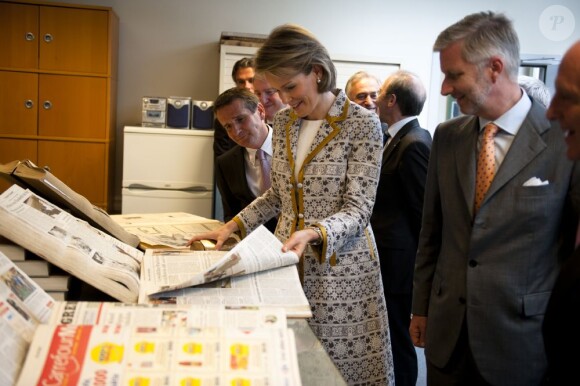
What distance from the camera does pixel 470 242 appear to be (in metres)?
1.37

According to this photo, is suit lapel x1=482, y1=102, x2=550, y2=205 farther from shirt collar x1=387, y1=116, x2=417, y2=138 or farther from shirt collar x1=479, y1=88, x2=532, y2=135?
shirt collar x1=387, y1=116, x2=417, y2=138

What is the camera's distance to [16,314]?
78 cm

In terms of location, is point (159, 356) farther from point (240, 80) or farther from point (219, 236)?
point (240, 80)

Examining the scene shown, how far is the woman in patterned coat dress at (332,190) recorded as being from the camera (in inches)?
60.4

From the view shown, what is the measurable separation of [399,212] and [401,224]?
5cm

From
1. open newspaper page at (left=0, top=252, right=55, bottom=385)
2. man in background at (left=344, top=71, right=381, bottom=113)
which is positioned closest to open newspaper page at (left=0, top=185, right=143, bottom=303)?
open newspaper page at (left=0, top=252, right=55, bottom=385)

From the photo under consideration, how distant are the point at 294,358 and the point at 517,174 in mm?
801

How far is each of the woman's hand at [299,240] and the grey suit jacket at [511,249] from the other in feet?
1.21

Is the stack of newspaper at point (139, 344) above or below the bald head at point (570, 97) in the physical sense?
below

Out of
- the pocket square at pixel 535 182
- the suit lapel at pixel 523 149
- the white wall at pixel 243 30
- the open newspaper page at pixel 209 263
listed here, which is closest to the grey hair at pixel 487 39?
the suit lapel at pixel 523 149

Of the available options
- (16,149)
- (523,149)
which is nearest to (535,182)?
(523,149)

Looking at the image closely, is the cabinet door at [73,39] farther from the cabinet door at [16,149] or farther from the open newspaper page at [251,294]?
the open newspaper page at [251,294]

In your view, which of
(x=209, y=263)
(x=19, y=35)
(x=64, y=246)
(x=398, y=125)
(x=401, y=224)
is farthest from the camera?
(x=19, y=35)

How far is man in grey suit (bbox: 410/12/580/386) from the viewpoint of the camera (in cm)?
129
